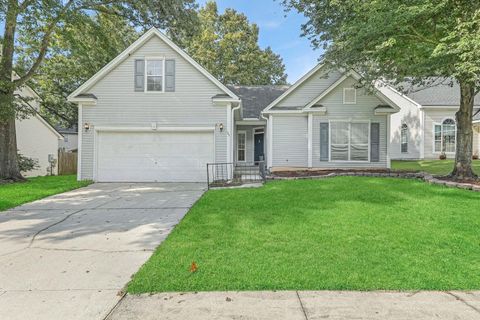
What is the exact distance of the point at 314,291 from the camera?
10.8 ft

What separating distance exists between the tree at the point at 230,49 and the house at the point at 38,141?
16.6 meters

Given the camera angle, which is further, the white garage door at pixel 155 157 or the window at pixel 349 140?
the window at pixel 349 140

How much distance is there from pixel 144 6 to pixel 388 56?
461 inches

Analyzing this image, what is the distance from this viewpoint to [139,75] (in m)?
13.5

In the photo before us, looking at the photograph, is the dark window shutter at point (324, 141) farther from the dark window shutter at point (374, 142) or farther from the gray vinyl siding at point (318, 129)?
the dark window shutter at point (374, 142)

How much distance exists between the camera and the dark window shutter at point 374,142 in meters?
14.4

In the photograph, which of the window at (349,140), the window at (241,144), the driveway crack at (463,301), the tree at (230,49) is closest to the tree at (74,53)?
the window at (241,144)

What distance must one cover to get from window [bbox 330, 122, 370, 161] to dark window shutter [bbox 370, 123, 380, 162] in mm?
184

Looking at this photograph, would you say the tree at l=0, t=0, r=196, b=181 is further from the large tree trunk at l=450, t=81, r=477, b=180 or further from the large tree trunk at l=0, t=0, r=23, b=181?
the large tree trunk at l=450, t=81, r=477, b=180

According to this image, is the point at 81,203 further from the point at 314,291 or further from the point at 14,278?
the point at 314,291

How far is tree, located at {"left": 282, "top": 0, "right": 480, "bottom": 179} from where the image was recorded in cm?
891

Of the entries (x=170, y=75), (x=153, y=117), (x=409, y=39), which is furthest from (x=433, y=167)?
(x=153, y=117)

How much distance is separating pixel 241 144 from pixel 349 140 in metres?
7.01

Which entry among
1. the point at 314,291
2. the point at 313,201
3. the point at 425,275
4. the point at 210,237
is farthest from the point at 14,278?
the point at 313,201
